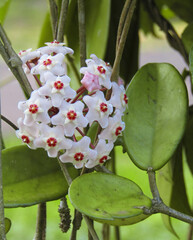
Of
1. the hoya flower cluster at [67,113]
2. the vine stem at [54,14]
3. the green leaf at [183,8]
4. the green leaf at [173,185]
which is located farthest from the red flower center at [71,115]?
the green leaf at [183,8]

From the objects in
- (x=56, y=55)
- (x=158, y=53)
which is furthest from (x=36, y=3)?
(x=56, y=55)

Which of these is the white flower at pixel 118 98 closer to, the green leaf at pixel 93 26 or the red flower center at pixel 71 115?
the red flower center at pixel 71 115

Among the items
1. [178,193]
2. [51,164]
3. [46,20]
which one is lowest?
[178,193]

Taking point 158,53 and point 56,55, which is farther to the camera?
point 158,53

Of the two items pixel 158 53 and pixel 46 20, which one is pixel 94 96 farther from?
pixel 158 53

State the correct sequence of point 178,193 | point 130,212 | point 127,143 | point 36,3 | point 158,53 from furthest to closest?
point 36,3 → point 158,53 → point 178,193 → point 127,143 → point 130,212

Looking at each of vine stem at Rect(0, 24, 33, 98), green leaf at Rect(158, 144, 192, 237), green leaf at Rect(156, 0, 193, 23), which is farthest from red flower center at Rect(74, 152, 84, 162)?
green leaf at Rect(156, 0, 193, 23)

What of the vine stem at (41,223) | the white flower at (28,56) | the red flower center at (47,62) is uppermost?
the red flower center at (47,62)

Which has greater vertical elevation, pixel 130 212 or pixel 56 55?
pixel 56 55

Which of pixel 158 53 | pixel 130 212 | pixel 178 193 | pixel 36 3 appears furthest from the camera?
pixel 36 3
